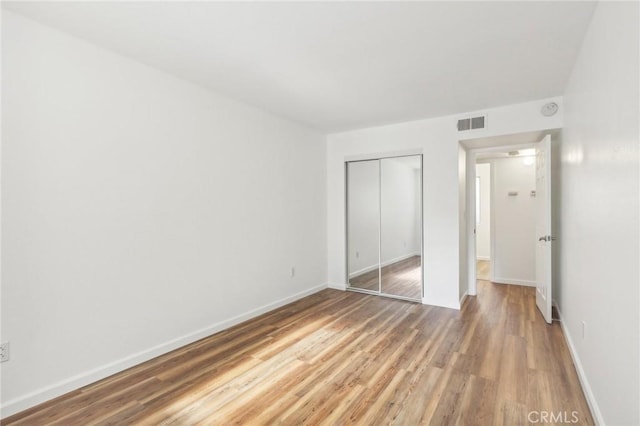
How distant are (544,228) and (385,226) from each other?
1973 millimetres

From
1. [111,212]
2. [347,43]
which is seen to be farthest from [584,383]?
[111,212]

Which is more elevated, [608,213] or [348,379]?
[608,213]

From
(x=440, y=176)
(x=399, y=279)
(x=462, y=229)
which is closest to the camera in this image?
(x=440, y=176)

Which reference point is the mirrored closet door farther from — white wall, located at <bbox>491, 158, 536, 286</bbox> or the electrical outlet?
the electrical outlet

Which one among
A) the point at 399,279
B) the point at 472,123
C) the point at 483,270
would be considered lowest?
the point at 483,270

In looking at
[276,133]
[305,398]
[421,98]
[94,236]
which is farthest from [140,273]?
[421,98]

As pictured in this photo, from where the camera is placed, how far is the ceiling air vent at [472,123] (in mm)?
3738

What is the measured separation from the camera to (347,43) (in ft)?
7.42

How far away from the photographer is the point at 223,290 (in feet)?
10.7

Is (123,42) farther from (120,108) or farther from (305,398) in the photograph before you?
(305,398)

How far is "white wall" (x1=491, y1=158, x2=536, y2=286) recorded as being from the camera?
16.6 feet

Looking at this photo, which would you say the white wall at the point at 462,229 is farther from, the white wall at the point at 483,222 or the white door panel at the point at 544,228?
the white wall at the point at 483,222

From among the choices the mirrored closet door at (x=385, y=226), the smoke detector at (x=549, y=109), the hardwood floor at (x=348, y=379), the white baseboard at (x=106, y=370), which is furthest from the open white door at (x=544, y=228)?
the white baseboard at (x=106, y=370)

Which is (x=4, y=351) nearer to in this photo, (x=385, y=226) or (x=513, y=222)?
(x=385, y=226)
